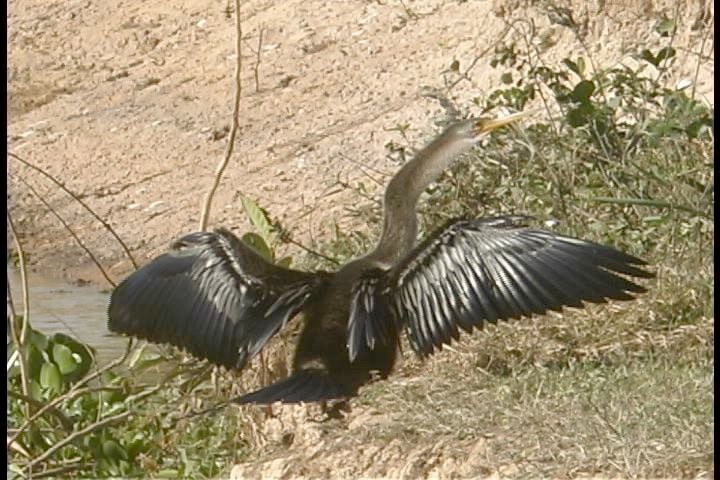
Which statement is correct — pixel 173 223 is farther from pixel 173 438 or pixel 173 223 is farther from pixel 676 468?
pixel 676 468

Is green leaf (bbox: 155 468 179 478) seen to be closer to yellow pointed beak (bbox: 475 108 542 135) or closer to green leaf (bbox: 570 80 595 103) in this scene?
yellow pointed beak (bbox: 475 108 542 135)

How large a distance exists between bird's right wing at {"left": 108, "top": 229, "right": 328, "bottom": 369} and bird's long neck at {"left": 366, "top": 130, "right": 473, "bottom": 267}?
0.21 m

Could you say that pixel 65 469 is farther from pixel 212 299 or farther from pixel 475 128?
pixel 475 128

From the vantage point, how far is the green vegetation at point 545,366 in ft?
19.8

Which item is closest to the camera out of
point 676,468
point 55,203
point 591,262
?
point 676,468

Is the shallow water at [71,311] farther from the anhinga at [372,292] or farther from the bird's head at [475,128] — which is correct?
the bird's head at [475,128]

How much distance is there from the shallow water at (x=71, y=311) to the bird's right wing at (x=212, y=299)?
6.41 feet

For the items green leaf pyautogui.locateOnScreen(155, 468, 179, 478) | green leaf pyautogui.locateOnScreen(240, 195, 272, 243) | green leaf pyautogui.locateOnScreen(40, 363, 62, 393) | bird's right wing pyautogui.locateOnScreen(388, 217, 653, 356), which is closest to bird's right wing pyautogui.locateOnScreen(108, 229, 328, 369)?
bird's right wing pyautogui.locateOnScreen(388, 217, 653, 356)

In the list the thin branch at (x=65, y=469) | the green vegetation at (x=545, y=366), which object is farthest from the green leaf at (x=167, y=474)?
the thin branch at (x=65, y=469)

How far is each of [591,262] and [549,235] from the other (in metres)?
0.18

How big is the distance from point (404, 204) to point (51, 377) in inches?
59.2

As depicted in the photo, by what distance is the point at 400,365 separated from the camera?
7.06 meters

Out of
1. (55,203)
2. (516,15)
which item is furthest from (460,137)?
(55,203)

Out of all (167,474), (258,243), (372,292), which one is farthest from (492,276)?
(258,243)
